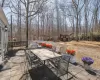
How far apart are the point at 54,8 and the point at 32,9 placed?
45.4ft

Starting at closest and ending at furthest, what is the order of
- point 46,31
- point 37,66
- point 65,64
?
point 65,64 < point 37,66 < point 46,31

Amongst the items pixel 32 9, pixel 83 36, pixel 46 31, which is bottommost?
pixel 83 36

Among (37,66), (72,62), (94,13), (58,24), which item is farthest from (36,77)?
(58,24)

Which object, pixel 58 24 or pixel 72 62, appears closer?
pixel 72 62

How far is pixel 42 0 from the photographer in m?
11.8

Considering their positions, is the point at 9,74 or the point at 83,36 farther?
the point at 83,36

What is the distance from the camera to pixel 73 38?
19.3 meters

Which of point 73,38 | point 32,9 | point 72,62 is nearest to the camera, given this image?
point 72,62

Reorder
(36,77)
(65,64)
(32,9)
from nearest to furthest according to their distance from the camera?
(65,64) < (36,77) < (32,9)

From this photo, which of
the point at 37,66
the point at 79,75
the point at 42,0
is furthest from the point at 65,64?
the point at 42,0

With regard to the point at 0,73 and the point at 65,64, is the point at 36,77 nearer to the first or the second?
the point at 65,64

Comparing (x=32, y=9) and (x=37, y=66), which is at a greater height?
(x=32, y=9)

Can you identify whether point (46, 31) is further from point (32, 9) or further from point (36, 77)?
point (36, 77)

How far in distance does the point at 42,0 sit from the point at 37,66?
9.67 m
